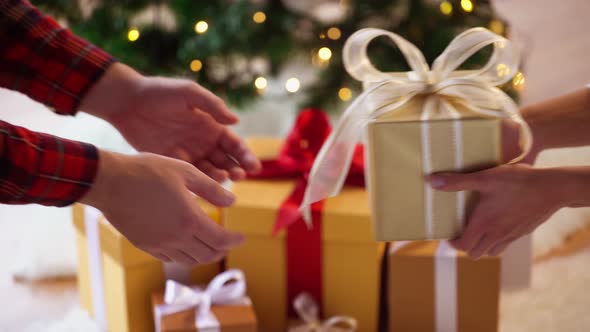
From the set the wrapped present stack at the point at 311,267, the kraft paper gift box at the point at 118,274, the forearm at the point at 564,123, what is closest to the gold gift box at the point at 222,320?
the wrapped present stack at the point at 311,267

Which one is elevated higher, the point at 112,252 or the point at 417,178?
the point at 417,178

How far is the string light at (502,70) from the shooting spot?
0.79 metres

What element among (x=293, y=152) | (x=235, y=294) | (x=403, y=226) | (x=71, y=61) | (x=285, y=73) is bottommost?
(x=235, y=294)

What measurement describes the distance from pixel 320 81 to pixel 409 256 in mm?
523

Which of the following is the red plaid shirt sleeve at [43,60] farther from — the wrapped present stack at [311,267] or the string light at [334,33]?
the string light at [334,33]

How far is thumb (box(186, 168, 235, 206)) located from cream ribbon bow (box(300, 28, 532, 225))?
0.19 meters

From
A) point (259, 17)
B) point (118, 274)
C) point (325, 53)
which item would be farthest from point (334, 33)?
point (118, 274)

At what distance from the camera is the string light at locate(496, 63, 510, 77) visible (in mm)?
790

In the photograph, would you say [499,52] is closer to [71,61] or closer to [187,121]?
[187,121]

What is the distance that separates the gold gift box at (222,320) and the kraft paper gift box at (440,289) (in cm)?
25

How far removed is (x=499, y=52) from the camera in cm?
79

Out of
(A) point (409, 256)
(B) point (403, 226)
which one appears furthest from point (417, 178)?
(A) point (409, 256)

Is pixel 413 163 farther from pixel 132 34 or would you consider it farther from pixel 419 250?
pixel 132 34

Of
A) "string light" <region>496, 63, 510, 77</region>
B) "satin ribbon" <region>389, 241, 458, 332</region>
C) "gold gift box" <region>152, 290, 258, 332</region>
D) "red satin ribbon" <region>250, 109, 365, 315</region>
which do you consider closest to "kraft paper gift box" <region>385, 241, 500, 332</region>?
"satin ribbon" <region>389, 241, 458, 332</region>
